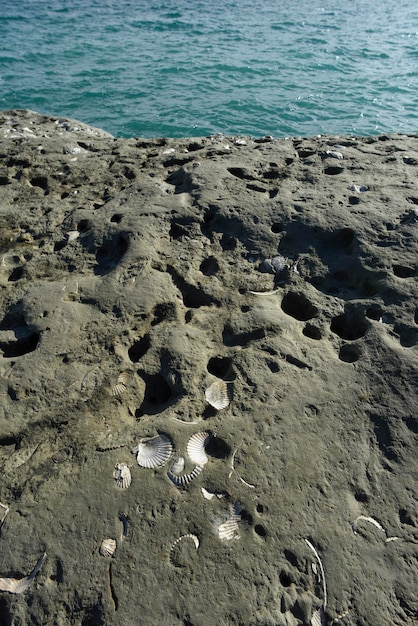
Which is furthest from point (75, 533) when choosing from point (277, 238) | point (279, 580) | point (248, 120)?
point (248, 120)

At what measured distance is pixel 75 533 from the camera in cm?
242

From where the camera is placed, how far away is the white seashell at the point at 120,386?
303 centimetres

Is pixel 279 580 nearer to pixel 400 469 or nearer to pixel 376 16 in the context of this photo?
pixel 400 469

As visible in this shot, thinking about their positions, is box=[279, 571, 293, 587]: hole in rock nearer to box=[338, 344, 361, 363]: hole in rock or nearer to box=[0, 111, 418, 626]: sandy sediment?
box=[0, 111, 418, 626]: sandy sediment

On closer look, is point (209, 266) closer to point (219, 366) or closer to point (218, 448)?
point (219, 366)

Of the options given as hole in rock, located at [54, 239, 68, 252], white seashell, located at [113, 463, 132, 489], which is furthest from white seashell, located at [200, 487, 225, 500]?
hole in rock, located at [54, 239, 68, 252]

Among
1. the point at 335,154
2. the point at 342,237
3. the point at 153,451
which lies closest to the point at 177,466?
the point at 153,451

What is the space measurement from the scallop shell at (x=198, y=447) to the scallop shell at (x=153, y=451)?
11 centimetres

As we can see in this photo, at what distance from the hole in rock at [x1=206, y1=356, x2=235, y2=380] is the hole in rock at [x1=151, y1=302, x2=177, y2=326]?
46 cm

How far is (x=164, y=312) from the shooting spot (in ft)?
11.4

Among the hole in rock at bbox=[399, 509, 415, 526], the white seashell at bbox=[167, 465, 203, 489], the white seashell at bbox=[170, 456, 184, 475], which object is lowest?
the hole in rock at bbox=[399, 509, 415, 526]

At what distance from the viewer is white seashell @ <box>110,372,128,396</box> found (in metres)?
3.03

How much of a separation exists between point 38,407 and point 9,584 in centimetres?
97

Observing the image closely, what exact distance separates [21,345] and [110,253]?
1059 mm
